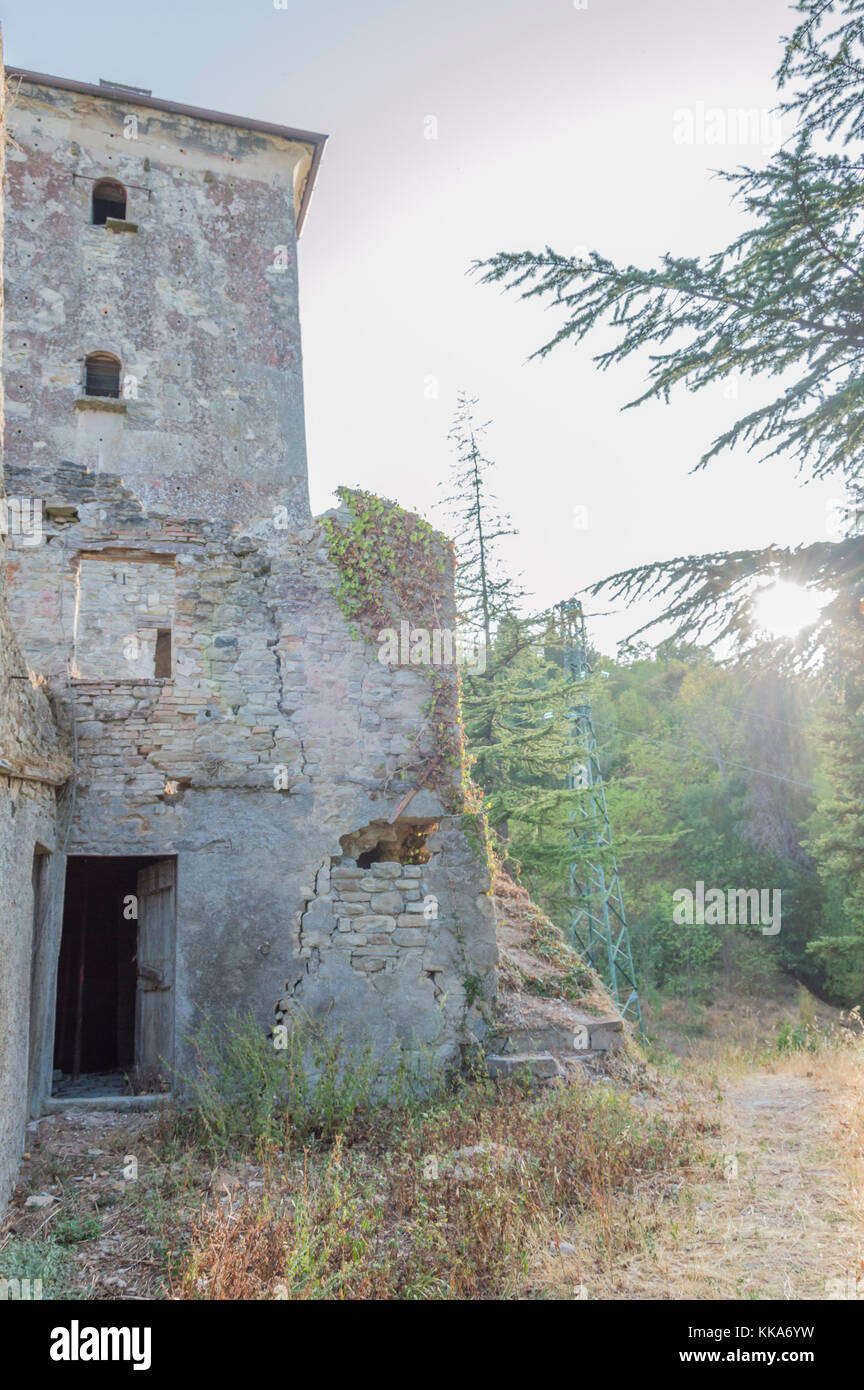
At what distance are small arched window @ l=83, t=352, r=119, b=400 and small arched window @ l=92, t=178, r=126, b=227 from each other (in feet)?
9.09

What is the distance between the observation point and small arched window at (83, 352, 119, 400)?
48.6ft

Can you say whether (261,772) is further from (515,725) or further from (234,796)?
(515,725)

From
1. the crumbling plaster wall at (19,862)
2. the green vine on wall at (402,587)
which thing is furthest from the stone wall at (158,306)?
the crumbling plaster wall at (19,862)

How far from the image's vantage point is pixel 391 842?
332 inches

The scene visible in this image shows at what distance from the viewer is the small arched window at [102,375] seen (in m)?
14.8

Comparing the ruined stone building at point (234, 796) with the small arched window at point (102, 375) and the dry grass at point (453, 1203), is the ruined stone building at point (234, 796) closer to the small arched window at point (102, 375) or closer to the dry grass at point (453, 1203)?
the dry grass at point (453, 1203)

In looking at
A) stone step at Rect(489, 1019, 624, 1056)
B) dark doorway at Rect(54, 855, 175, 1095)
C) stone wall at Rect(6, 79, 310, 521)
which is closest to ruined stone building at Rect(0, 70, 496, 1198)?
dark doorway at Rect(54, 855, 175, 1095)

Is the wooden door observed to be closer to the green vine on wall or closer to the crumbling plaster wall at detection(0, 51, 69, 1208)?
the crumbling plaster wall at detection(0, 51, 69, 1208)

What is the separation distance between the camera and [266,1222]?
4648mm

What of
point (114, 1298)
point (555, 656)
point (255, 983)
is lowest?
point (114, 1298)

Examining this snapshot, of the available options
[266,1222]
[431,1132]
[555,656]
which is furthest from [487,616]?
[266,1222]

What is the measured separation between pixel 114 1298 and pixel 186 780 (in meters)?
4.17

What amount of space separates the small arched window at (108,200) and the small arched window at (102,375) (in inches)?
109
